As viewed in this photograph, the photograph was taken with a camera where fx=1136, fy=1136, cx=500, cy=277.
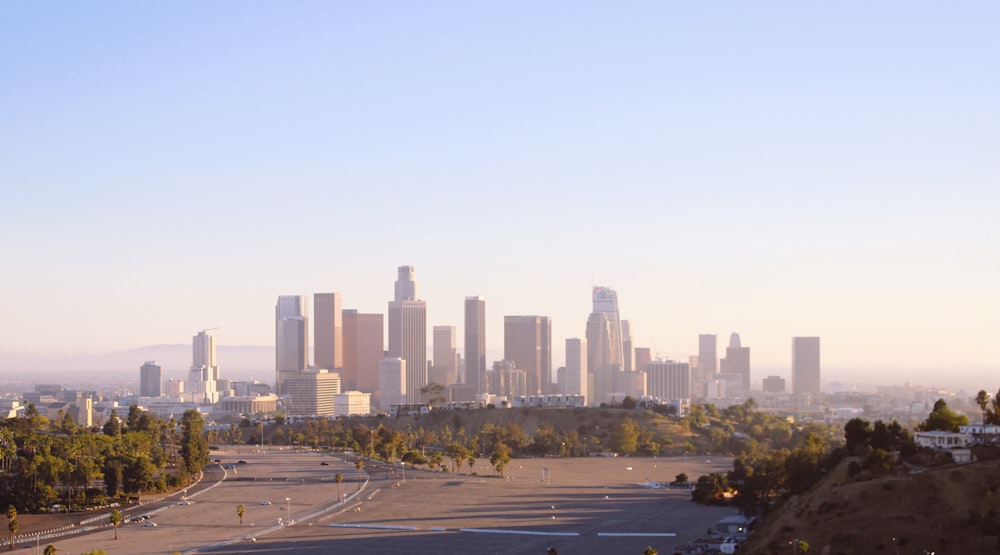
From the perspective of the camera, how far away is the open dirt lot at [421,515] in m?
76.1

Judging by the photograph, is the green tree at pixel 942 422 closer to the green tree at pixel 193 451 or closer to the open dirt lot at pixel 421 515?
the open dirt lot at pixel 421 515

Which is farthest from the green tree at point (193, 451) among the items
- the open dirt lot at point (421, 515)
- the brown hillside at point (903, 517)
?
the brown hillside at point (903, 517)

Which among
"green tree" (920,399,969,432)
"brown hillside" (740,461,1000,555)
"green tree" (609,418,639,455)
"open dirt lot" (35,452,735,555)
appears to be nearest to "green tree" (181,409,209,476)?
"open dirt lot" (35,452,735,555)

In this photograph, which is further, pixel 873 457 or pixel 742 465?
pixel 742 465

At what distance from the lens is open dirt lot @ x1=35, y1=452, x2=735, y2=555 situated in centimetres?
7612

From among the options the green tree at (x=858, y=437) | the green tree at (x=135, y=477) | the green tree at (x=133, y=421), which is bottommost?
the green tree at (x=135, y=477)

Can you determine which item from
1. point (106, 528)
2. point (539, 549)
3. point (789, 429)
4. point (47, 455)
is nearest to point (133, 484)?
point (47, 455)

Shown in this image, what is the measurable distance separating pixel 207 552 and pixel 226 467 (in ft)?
207

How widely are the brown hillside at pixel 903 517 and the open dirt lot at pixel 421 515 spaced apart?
1506 centimetres

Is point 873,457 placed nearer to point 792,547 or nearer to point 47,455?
point 792,547

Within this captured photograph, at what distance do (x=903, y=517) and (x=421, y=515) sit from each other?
139 ft

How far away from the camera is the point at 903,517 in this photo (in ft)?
189

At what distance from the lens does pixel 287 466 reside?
135m

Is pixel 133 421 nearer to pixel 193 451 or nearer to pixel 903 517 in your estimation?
pixel 193 451
